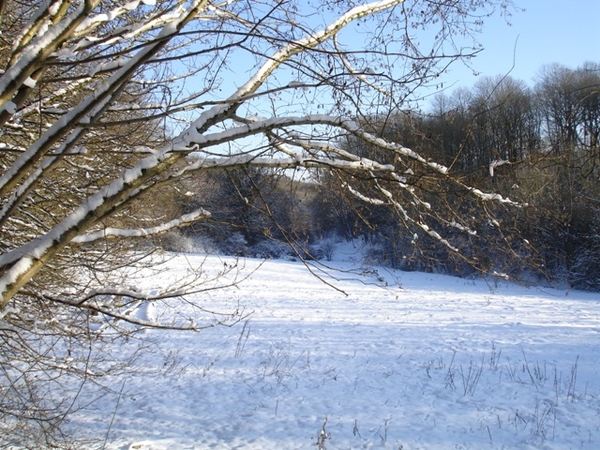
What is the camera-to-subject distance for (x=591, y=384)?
23.5 feet

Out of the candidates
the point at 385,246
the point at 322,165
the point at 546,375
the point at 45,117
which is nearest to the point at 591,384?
the point at 546,375

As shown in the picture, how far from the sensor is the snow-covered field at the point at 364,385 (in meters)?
5.31

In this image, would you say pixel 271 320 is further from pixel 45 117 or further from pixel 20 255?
pixel 20 255

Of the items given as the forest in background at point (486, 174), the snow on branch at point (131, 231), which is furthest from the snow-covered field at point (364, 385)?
the snow on branch at point (131, 231)

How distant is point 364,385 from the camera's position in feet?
23.5

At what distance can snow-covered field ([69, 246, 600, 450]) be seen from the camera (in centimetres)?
531

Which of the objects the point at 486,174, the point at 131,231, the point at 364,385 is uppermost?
the point at 486,174

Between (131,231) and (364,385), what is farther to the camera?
(364,385)

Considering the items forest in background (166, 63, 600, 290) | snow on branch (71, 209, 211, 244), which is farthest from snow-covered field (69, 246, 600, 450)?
snow on branch (71, 209, 211, 244)

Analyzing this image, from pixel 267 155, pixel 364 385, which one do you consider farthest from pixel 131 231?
pixel 364 385

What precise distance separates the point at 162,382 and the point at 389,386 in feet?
11.5

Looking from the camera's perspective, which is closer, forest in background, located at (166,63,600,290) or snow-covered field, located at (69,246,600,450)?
forest in background, located at (166,63,600,290)

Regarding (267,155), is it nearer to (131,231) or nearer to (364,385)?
(131,231)

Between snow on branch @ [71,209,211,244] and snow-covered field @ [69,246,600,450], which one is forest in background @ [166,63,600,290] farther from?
snow-covered field @ [69,246,600,450]
